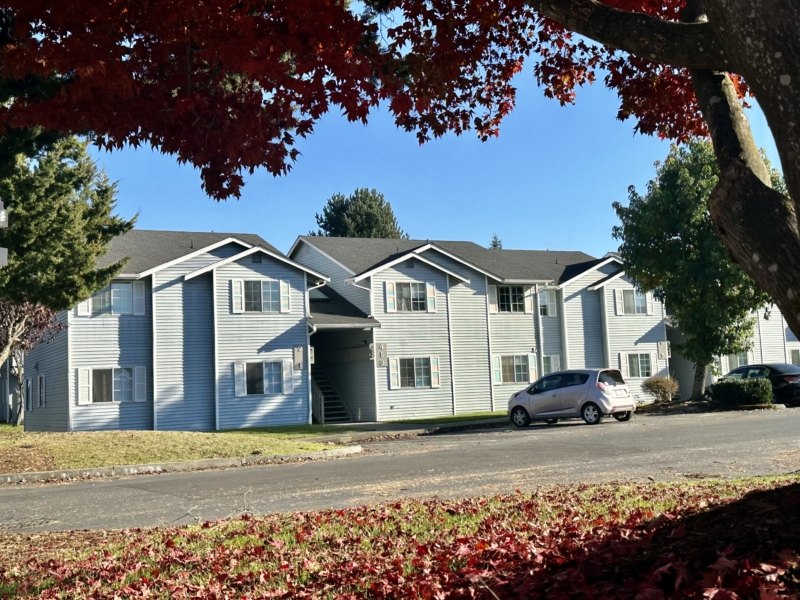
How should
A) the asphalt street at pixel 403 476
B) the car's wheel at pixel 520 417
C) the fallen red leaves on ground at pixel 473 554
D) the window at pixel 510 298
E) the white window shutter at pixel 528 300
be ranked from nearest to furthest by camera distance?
the fallen red leaves on ground at pixel 473 554
the asphalt street at pixel 403 476
the car's wheel at pixel 520 417
the window at pixel 510 298
the white window shutter at pixel 528 300

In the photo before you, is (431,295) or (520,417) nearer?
(520,417)

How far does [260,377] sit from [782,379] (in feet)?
65.3

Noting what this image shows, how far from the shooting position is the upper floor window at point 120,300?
95.6 ft

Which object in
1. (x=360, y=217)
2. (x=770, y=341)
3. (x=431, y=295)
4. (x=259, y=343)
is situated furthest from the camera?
(x=360, y=217)

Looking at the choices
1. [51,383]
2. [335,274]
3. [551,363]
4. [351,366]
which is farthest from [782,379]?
[51,383]

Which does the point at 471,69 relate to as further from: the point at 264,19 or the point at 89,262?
the point at 89,262

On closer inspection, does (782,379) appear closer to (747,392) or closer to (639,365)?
(747,392)

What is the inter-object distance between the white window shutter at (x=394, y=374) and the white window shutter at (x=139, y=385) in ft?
32.0

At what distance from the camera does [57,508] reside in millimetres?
11297

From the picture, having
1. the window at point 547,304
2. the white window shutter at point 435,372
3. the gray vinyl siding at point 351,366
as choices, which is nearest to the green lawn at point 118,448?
the gray vinyl siding at point 351,366

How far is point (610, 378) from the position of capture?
25.2 metres

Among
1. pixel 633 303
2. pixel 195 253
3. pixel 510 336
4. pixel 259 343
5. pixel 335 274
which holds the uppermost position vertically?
pixel 195 253

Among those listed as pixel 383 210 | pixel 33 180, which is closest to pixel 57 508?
pixel 33 180

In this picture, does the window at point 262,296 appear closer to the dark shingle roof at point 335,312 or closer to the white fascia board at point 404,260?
the dark shingle roof at point 335,312
